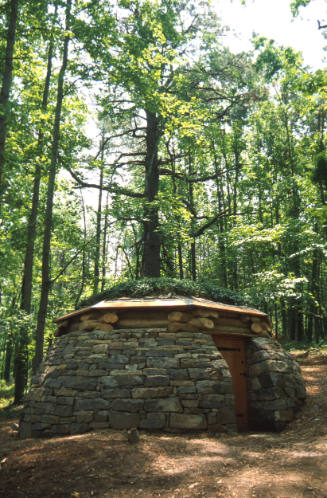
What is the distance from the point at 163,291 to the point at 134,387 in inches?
91.8

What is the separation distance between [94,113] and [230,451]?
12.8 m

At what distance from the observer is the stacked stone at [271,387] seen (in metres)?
6.35

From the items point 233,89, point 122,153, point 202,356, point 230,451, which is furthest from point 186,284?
point 233,89

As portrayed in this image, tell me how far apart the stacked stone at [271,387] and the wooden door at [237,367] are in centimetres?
13

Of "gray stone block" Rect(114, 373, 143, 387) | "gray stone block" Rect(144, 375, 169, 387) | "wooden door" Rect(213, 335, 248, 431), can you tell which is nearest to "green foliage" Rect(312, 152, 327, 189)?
Answer: "wooden door" Rect(213, 335, 248, 431)

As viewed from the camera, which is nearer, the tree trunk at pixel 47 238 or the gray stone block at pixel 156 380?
the gray stone block at pixel 156 380

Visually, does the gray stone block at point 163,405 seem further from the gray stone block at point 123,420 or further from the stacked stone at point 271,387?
the stacked stone at point 271,387

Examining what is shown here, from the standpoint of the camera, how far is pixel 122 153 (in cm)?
1454

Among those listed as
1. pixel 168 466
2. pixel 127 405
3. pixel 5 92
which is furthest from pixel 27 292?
pixel 168 466

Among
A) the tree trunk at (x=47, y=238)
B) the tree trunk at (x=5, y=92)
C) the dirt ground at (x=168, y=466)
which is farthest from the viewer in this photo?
the tree trunk at (x=47, y=238)

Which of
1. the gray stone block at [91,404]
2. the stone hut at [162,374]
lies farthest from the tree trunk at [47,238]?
the gray stone block at [91,404]

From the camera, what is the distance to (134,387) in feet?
18.5

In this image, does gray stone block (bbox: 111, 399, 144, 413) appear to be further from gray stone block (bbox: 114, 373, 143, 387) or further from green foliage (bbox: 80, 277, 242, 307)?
green foliage (bbox: 80, 277, 242, 307)

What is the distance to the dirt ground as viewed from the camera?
3.19m
